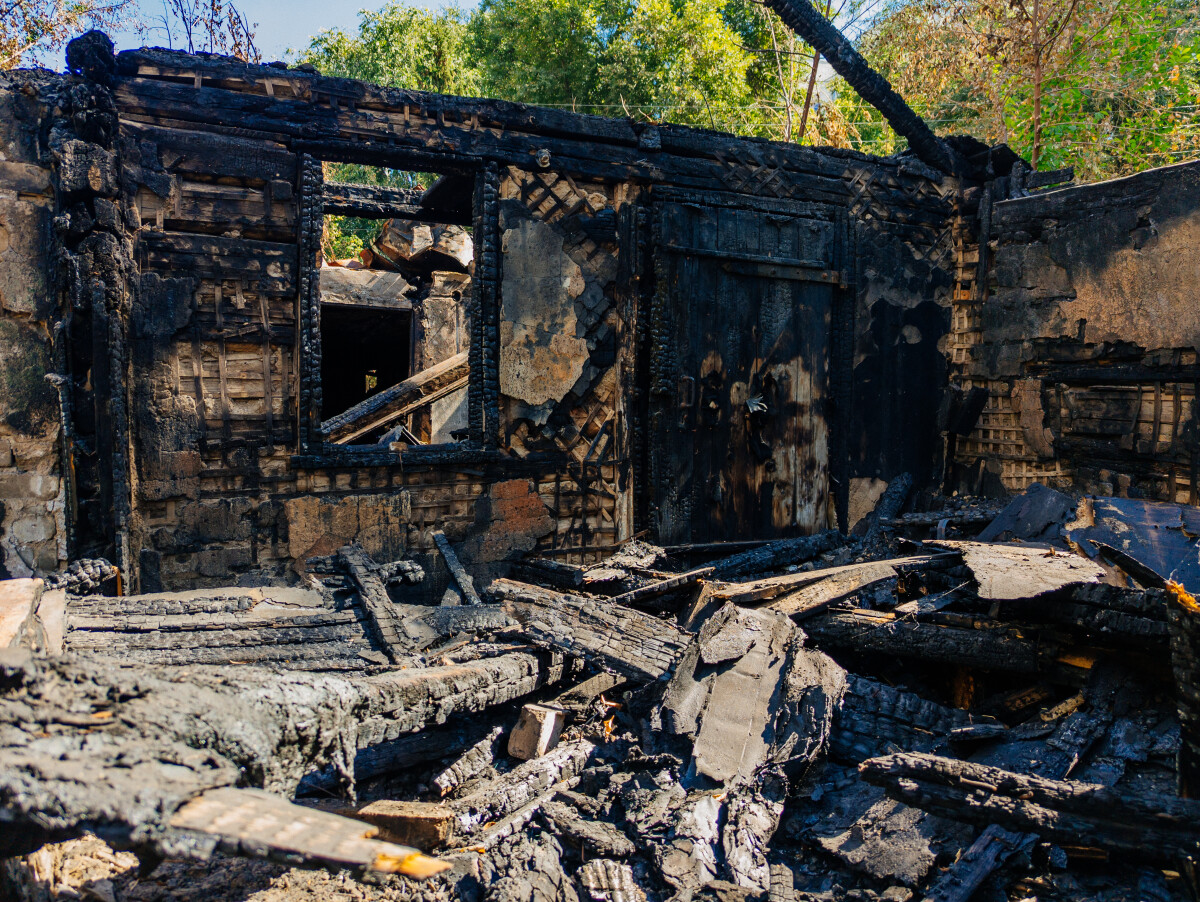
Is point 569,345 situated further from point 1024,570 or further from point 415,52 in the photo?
point 415,52

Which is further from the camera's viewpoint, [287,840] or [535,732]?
[535,732]

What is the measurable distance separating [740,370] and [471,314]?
84.8 inches

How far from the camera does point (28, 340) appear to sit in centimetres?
426

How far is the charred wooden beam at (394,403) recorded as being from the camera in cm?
816

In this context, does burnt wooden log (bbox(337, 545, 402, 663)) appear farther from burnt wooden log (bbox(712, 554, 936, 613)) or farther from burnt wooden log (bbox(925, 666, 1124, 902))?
burnt wooden log (bbox(925, 666, 1124, 902))

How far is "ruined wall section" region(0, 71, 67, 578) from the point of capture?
4180mm

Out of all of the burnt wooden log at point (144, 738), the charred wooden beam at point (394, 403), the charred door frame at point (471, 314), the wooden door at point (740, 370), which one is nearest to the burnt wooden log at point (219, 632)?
the burnt wooden log at point (144, 738)

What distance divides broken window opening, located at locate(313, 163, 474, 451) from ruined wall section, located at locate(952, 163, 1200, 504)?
4.60m

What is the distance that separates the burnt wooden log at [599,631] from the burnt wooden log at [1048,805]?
1.20 m

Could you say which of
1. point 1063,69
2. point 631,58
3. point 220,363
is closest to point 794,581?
point 220,363

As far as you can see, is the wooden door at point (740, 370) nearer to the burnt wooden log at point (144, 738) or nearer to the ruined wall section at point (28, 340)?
the burnt wooden log at point (144, 738)


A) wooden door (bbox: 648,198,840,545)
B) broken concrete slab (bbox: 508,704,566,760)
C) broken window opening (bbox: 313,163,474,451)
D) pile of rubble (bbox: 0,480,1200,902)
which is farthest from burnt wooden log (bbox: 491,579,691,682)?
broken window opening (bbox: 313,163,474,451)

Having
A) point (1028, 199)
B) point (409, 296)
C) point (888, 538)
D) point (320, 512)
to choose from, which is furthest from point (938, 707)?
point (409, 296)

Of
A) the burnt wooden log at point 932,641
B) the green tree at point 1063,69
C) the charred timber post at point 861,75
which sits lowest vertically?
the burnt wooden log at point 932,641
